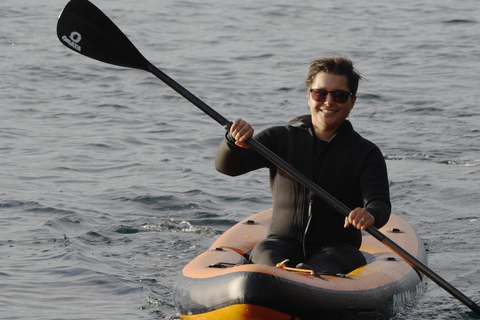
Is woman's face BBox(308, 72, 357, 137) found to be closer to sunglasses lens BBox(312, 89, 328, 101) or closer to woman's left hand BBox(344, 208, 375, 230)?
sunglasses lens BBox(312, 89, 328, 101)

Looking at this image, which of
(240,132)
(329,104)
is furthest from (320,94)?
(240,132)

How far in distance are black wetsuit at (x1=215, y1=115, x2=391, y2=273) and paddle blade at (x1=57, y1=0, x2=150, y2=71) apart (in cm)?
83

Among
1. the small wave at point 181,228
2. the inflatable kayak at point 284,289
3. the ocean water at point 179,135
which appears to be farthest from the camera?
the small wave at point 181,228

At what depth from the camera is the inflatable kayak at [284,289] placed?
3859 millimetres

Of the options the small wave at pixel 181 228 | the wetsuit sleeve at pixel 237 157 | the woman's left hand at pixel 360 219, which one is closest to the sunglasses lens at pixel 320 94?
the wetsuit sleeve at pixel 237 157

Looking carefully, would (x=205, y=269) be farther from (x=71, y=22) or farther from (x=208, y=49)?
(x=208, y=49)

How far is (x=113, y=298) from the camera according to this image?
504cm

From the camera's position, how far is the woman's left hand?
4117mm

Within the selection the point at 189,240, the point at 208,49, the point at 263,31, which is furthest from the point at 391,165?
the point at 263,31

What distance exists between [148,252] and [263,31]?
926 centimetres

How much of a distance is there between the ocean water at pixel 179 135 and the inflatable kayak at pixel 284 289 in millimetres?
263

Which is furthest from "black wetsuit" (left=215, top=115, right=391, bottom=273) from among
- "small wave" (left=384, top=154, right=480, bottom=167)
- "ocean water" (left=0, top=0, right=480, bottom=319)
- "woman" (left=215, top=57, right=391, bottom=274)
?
"small wave" (left=384, top=154, right=480, bottom=167)

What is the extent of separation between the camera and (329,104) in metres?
4.37

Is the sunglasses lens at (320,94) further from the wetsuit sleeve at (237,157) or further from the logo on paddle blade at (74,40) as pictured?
the logo on paddle blade at (74,40)
